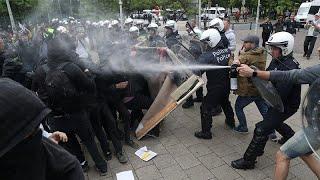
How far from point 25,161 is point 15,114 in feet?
0.94

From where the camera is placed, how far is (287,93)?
12.7 feet

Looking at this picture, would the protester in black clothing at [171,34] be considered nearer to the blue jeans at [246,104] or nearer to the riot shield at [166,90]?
the riot shield at [166,90]

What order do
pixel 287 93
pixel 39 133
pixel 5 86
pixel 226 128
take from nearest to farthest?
pixel 5 86, pixel 39 133, pixel 287 93, pixel 226 128

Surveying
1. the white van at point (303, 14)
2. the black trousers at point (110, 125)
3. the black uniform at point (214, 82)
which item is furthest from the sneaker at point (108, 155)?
the white van at point (303, 14)

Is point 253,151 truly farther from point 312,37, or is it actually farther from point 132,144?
point 312,37

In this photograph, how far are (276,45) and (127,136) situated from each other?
3049 mm

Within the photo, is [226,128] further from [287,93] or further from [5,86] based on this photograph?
[5,86]

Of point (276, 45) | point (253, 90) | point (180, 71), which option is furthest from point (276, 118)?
point (180, 71)

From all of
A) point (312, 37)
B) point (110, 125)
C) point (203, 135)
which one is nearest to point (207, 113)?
point (203, 135)

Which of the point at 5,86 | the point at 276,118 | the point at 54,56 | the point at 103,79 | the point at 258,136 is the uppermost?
the point at 5,86

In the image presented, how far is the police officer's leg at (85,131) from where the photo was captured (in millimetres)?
4129

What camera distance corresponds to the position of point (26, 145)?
1.31 metres

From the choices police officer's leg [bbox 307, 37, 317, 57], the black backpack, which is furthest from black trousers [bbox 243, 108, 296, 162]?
police officer's leg [bbox 307, 37, 317, 57]

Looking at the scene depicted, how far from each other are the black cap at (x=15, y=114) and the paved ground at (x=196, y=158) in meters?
3.43
